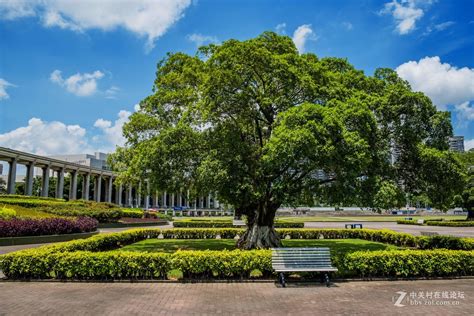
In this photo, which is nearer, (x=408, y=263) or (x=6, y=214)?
(x=408, y=263)

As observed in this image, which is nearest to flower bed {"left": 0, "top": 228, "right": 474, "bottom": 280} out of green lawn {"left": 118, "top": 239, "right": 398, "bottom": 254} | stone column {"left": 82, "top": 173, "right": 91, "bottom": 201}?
green lawn {"left": 118, "top": 239, "right": 398, "bottom": 254}

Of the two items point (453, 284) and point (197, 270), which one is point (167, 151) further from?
point (453, 284)

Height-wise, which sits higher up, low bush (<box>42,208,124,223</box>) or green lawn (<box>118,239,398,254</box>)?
low bush (<box>42,208,124,223</box>)

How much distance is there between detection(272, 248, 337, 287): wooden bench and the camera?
10.8 metres

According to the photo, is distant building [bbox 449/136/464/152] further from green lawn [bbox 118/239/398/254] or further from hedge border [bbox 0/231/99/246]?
hedge border [bbox 0/231/99/246]

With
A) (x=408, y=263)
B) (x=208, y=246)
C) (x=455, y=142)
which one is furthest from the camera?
(x=455, y=142)

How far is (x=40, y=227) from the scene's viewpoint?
21062 mm

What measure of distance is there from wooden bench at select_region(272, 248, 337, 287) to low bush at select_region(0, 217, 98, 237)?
626 inches

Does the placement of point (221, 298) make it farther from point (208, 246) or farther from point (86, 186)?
point (86, 186)

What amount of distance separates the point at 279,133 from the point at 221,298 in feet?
18.5

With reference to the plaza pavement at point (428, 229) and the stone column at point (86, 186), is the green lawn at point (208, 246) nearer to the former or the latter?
the plaza pavement at point (428, 229)

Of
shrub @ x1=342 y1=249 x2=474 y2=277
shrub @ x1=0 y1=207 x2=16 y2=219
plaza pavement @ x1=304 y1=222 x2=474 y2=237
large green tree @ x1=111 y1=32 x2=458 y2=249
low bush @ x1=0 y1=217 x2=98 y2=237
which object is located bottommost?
plaza pavement @ x1=304 y1=222 x2=474 y2=237

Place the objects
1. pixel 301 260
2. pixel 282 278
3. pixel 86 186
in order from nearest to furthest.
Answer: pixel 282 278 < pixel 301 260 < pixel 86 186

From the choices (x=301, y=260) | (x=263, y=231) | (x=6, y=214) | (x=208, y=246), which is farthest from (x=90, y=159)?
(x=301, y=260)
